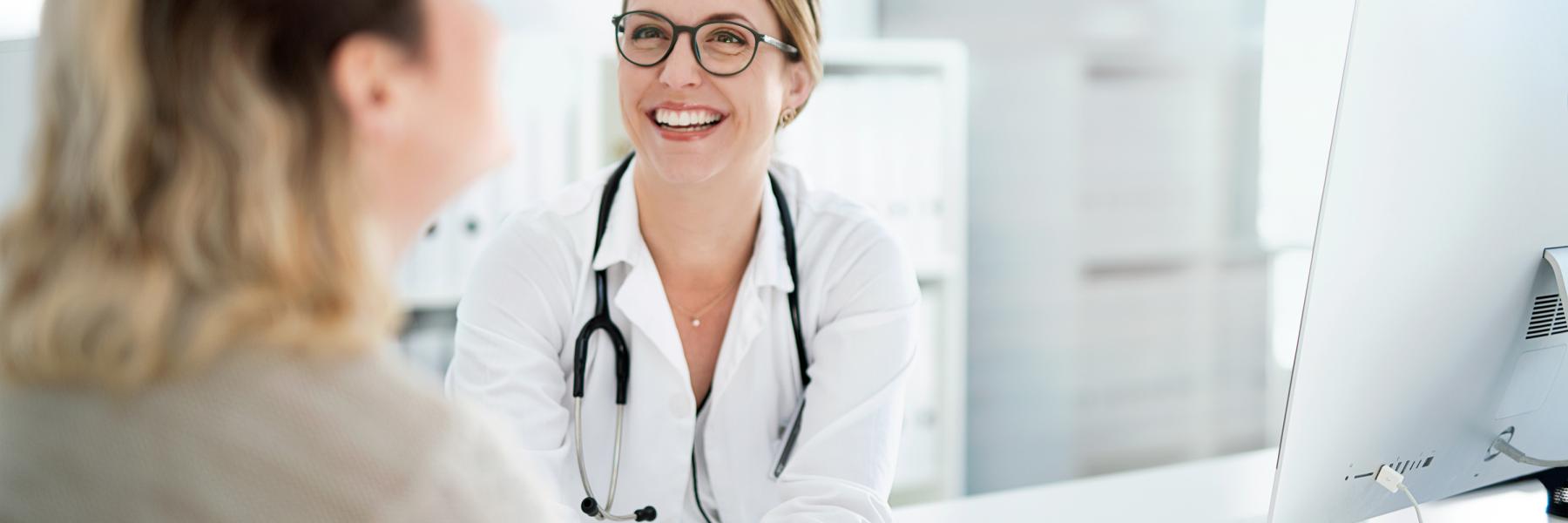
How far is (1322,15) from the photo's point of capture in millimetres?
2838

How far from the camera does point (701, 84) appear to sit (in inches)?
58.1

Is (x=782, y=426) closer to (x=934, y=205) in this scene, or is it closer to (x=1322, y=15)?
(x=934, y=205)

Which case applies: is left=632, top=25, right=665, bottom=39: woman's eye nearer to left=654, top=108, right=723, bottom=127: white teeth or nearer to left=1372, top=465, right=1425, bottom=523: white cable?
left=654, top=108, right=723, bottom=127: white teeth

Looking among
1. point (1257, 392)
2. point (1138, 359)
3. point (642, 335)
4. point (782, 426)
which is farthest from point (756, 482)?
point (1257, 392)

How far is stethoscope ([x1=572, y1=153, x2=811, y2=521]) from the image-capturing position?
1.39m

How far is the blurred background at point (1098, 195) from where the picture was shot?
2.82 meters

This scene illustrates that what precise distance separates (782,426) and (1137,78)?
1.73m

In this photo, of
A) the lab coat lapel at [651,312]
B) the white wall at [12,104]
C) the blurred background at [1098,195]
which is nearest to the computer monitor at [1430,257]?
the lab coat lapel at [651,312]

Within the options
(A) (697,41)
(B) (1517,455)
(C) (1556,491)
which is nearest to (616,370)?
(A) (697,41)

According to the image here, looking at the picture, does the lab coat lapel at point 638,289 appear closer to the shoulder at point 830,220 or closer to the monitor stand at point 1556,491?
the shoulder at point 830,220

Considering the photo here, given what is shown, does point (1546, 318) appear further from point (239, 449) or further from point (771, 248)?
point (239, 449)

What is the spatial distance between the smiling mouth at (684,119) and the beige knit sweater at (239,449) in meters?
0.92

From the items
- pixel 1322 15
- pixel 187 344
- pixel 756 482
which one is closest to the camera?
pixel 187 344

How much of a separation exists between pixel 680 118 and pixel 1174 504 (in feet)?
2.57
